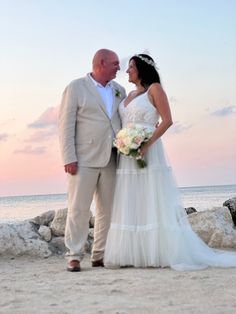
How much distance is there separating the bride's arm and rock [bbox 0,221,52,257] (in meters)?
2.31

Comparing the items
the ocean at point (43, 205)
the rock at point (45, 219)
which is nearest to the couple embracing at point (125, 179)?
the rock at point (45, 219)

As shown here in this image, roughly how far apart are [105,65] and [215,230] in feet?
9.50

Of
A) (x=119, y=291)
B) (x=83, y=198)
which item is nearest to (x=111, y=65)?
(x=83, y=198)

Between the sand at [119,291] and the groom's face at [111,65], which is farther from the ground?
the groom's face at [111,65]

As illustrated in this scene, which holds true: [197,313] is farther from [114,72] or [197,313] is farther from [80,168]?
[114,72]

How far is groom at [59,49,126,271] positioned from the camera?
6.30 metres

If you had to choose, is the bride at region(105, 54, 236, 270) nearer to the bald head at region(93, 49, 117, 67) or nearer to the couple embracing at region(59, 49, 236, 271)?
the couple embracing at region(59, 49, 236, 271)

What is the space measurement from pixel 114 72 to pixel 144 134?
808mm

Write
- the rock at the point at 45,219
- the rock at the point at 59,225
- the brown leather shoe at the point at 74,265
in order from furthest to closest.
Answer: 1. the rock at the point at 45,219
2. the rock at the point at 59,225
3. the brown leather shoe at the point at 74,265

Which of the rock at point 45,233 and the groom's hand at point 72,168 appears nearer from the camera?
the groom's hand at point 72,168

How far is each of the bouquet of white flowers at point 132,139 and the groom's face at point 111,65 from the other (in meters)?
0.63

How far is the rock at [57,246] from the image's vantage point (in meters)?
8.01

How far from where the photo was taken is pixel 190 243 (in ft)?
20.8

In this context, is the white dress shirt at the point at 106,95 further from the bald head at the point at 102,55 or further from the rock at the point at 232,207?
the rock at the point at 232,207
